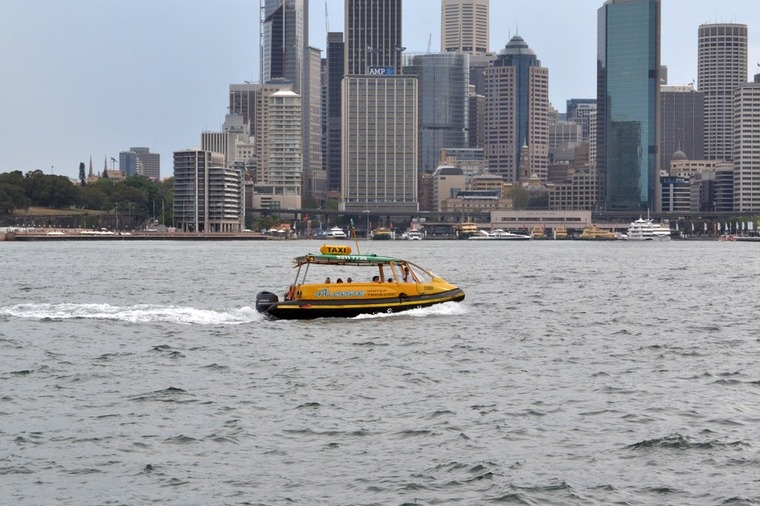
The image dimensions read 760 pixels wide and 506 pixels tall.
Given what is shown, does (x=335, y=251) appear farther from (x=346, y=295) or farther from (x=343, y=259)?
(x=346, y=295)

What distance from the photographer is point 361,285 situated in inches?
2096

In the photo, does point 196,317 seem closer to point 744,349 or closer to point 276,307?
point 276,307

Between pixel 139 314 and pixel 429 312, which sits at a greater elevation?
pixel 429 312

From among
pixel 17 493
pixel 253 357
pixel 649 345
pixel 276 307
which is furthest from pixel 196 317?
pixel 17 493

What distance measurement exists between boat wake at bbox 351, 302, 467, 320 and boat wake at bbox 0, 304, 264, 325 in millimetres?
5033

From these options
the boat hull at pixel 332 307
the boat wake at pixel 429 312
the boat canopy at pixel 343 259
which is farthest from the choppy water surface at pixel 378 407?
the boat canopy at pixel 343 259

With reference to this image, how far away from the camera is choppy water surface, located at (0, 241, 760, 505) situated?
2555 centimetres

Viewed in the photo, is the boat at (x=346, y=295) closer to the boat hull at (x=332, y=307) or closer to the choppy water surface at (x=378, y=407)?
the boat hull at (x=332, y=307)

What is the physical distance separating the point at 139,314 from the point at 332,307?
993 centimetres

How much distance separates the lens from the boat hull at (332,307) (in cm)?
5219

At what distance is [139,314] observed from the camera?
2242 inches

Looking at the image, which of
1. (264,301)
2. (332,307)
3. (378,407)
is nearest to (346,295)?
(332,307)

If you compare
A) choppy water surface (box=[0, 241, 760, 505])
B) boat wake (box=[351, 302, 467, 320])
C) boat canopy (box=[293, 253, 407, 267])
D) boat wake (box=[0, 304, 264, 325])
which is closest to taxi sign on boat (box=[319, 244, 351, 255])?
boat canopy (box=[293, 253, 407, 267])

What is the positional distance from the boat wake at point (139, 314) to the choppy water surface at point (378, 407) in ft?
0.53
